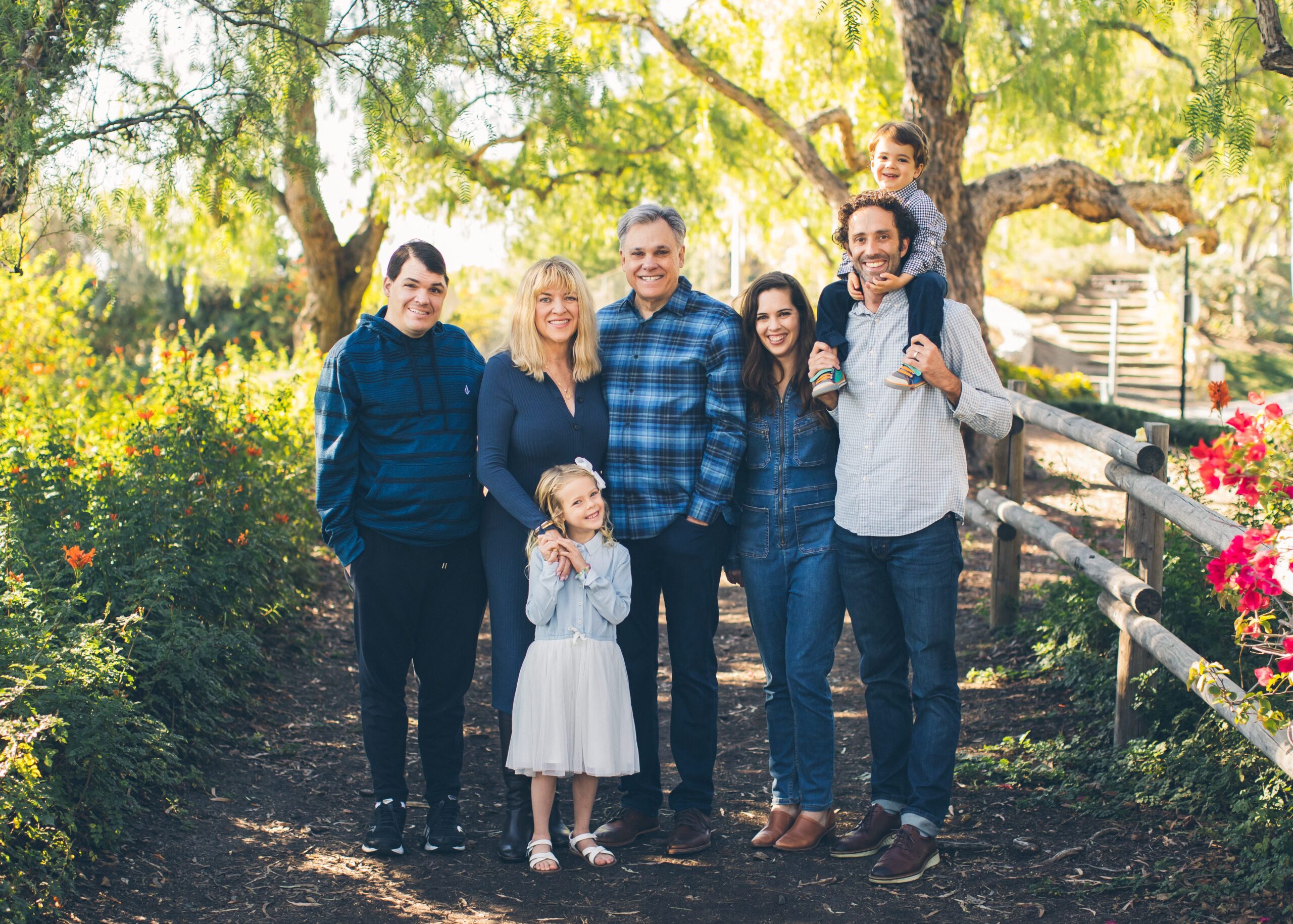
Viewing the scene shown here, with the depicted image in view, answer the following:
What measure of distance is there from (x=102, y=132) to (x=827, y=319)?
300 centimetres

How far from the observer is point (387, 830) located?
392 cm

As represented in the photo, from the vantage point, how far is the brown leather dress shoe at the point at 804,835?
3.85 m

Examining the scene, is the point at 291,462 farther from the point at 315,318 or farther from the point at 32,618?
the point at 315,318

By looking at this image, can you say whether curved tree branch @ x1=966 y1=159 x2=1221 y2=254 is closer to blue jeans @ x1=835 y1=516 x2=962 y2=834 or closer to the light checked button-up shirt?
the light checked button-up shirt

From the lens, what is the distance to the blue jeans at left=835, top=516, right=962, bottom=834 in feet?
11.9

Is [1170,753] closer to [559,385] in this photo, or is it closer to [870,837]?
[870,837]

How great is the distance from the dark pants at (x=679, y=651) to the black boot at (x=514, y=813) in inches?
15.5

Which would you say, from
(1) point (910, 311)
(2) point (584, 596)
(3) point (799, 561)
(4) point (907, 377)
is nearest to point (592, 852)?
(2) point (584, 596)

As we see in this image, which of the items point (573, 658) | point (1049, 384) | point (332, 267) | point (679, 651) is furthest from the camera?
point (1049, 384)

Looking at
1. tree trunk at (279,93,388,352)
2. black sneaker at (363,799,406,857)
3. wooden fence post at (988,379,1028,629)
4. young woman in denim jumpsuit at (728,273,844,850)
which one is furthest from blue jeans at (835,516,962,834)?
tree trunk at (279,93,388,352)

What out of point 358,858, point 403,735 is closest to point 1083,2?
point 403,735

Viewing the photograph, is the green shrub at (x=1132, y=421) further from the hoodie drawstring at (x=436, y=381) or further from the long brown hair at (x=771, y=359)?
the hoodie drawstring at (x=436, y=381)

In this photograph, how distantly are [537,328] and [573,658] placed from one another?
112 centimetres

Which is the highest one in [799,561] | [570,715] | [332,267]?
[332,267]
